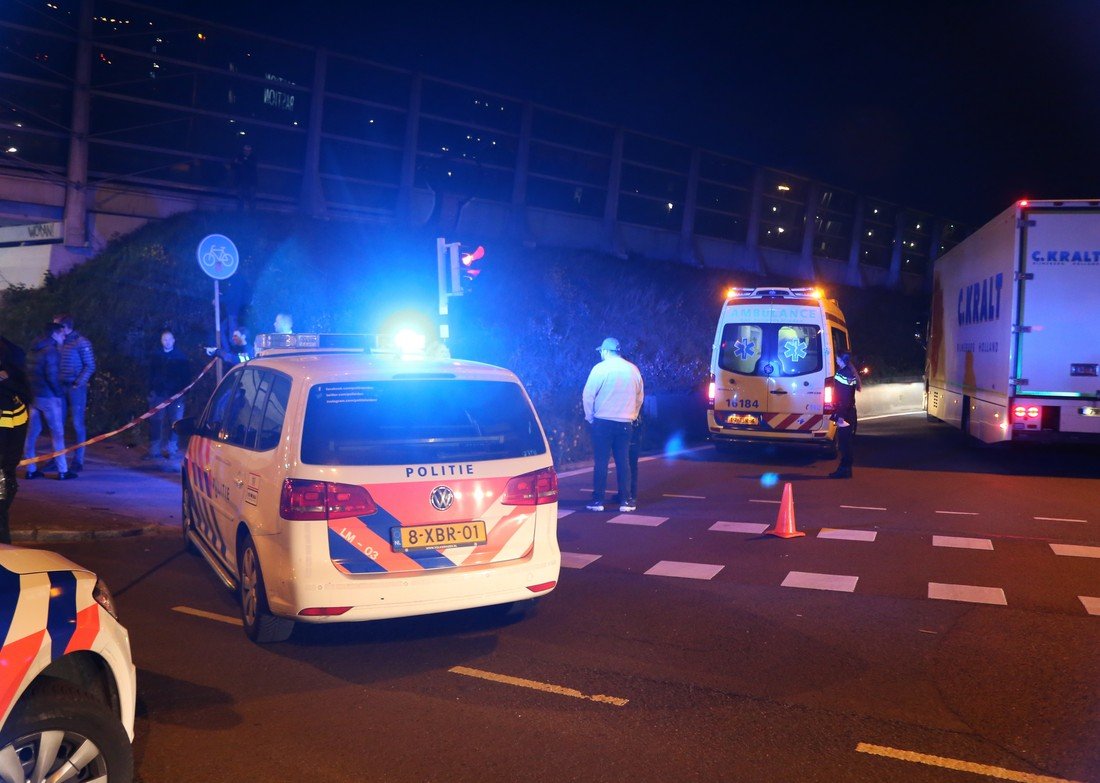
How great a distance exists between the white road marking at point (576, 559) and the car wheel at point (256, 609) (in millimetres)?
2911

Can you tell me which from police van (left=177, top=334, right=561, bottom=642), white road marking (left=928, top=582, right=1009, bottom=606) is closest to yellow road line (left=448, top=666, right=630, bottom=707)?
police van (left=177, top=334, right=561, bottom=642)

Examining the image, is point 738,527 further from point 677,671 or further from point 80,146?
point 80,146

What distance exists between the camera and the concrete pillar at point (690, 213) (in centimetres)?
3959

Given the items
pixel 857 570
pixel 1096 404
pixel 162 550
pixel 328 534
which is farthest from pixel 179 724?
pixel 1096 404

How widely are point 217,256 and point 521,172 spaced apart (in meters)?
20.9

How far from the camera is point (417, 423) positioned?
6.09 meters

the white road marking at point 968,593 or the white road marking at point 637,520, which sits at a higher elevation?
the white road marking at point 968,593

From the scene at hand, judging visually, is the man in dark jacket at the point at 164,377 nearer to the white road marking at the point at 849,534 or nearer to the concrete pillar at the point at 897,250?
the white road marking at the point at 849,534

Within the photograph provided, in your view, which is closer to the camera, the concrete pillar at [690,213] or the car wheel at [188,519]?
the car wheel at [188,519]

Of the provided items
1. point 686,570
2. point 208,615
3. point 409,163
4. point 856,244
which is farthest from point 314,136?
point 856,244

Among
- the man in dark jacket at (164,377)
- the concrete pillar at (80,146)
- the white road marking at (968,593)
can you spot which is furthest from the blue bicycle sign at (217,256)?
the concrete pillar at (80,146)

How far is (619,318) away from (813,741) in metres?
26.5

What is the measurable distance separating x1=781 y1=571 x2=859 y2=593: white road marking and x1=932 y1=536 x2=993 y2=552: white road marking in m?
1.74

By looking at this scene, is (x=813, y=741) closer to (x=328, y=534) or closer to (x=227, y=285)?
(x=328, y=534)
